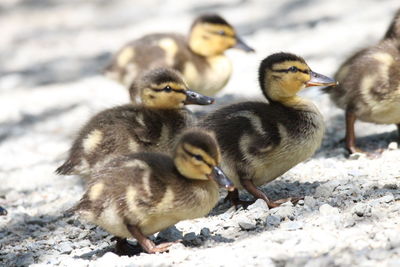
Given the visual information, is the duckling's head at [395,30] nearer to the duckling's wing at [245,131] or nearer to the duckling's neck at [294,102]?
the duckling's neck at [294,102]

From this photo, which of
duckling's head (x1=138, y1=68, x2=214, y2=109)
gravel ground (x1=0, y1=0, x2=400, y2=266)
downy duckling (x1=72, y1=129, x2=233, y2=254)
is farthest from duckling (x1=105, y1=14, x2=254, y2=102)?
downy duckling (x1=72, y1=129, x2=233, y2=254)

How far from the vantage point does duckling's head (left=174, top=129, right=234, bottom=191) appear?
3596mm

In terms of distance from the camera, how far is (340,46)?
23.5 ft

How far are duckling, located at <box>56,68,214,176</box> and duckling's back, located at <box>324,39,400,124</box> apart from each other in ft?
3.01

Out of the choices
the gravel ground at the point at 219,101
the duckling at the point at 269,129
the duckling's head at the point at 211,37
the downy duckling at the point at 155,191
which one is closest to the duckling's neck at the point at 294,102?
the duckling at the point at 269,129

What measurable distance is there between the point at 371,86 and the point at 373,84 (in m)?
0.02

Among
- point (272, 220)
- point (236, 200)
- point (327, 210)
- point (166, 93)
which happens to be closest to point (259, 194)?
point (236, 200)

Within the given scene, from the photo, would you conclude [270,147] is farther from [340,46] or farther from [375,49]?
[340,46]

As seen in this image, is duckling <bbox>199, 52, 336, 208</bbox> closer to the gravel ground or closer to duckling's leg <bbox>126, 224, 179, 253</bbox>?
the gravel ground

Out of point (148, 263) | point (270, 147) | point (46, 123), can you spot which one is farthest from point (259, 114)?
point (46, 123)

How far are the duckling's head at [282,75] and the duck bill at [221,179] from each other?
98 centimetres

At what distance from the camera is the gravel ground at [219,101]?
11.3 ft

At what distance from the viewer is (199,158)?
3.59 metres

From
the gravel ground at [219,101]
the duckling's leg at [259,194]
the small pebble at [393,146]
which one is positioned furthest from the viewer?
the small pebble at [393,146]
